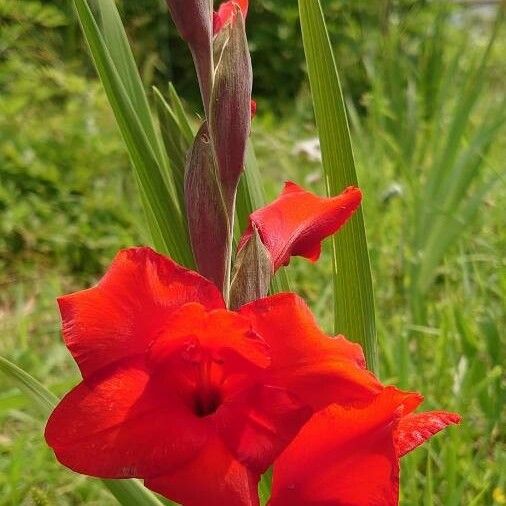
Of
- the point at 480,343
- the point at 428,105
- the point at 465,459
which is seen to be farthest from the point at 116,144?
the point at 465,459

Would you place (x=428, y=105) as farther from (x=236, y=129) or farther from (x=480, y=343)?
(x=236, y=129)

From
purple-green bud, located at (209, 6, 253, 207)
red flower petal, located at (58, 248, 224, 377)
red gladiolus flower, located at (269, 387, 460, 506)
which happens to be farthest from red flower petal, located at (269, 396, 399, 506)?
purple-green bud, located at (209, 6, 253, 207)

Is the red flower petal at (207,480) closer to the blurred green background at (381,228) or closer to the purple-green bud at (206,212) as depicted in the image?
the purple-green bud at (206,212)

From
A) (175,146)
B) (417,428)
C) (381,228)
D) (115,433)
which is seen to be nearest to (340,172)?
(175,146)

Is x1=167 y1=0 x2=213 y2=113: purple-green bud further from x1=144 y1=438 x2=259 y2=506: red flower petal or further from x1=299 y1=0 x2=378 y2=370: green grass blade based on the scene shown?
x1=144 y1=438 x2=259 y2=506: red flower petal

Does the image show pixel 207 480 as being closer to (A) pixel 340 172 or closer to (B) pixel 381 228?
(A) pixel 340 172
